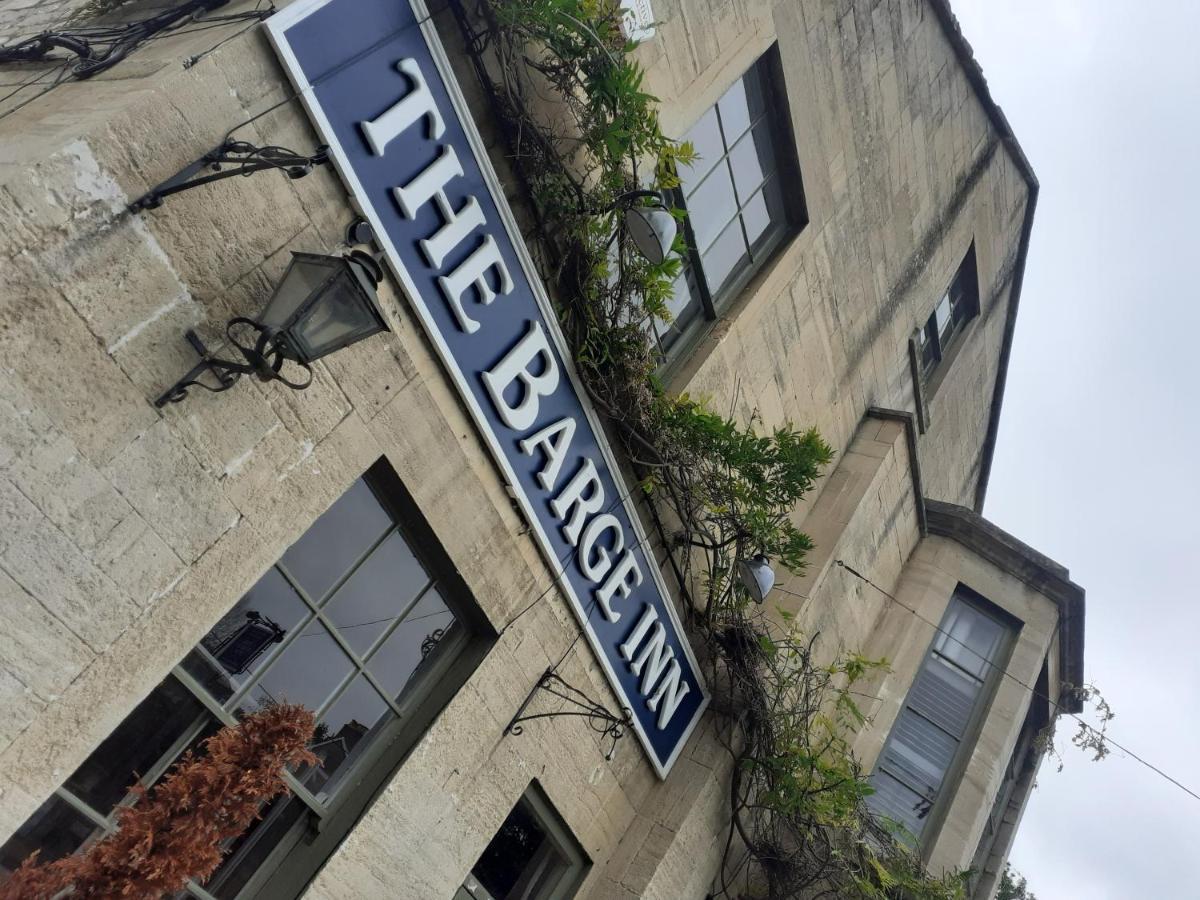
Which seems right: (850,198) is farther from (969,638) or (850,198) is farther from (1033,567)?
(969,638)

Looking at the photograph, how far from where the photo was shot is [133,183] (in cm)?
331

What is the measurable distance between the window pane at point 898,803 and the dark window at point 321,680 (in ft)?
17.8

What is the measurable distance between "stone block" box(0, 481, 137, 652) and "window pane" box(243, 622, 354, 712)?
997mm

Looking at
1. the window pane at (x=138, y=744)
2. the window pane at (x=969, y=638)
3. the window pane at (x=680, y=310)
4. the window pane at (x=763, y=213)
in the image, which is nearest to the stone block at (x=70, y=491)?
the window pane at (x=138, y=744)

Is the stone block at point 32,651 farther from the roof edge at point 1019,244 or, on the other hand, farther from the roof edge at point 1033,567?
the roof edge at point 1019,244

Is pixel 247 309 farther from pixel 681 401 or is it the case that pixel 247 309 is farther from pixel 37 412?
pixel 681 401

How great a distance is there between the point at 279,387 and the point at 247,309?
0.38 m

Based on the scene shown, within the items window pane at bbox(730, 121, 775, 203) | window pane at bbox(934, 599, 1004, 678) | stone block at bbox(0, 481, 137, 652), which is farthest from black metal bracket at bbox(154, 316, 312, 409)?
window pane at bbox(934, 599, 1004, 678)

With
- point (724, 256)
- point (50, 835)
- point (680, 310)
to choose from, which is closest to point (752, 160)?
point (724, 256)

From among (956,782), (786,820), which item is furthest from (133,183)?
(956,782)

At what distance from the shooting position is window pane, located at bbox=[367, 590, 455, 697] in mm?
4906

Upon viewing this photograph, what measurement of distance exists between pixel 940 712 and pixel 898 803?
1183 millimetres

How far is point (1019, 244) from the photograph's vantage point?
1462 cm

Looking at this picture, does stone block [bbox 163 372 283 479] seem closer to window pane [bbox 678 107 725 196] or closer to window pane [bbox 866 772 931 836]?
window pane [bbox 678 107 725 196]
